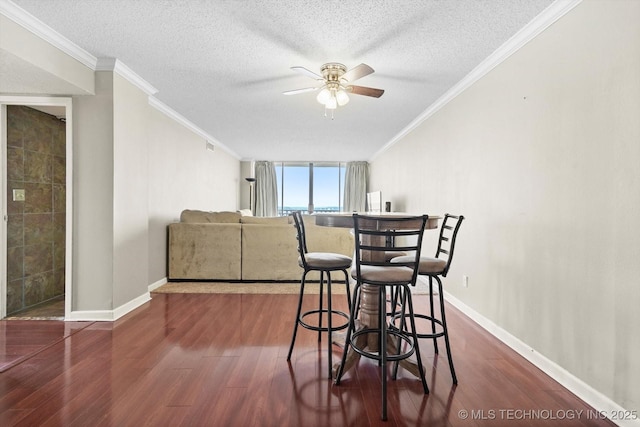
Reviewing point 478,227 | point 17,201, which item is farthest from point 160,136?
point 478,227

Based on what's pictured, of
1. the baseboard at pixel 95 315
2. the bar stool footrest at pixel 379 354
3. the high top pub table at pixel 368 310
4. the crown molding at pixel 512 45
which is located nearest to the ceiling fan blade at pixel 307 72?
the high top pub table at pixel 368 310

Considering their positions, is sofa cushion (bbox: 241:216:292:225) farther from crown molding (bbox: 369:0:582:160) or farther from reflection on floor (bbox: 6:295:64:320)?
crown molding (bbox: 369:0:582:160)

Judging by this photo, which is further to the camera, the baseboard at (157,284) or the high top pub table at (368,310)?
the baseboard at (157,284)

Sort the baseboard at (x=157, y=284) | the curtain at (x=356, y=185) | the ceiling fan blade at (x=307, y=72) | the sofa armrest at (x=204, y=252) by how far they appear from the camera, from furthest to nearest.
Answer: the curtain at (x=356, y=185)
the sofa armrest at (x=204, y=252)
the baseboard at (x=157, y=284)
the ceiling fan blade at (x=307, y=72)

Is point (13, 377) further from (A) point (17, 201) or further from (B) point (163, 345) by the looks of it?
(A) point (17, 201)

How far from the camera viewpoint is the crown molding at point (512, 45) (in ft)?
6.22

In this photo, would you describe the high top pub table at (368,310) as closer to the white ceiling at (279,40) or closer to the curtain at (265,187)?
the white ceiling at (279,40)

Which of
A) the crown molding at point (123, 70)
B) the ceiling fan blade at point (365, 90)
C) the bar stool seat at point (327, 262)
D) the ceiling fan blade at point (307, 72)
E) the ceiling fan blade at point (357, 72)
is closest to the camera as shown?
the bar stool seat at point (327, 262)

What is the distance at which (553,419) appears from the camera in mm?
1510

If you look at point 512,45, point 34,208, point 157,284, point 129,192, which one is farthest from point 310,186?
point 512,45

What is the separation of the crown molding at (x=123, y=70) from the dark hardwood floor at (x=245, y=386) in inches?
91.4

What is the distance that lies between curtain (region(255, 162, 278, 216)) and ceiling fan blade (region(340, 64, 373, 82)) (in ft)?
21.1

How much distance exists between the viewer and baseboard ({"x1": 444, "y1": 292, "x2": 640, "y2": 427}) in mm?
1479

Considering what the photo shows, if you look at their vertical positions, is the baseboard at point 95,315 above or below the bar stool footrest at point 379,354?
below
